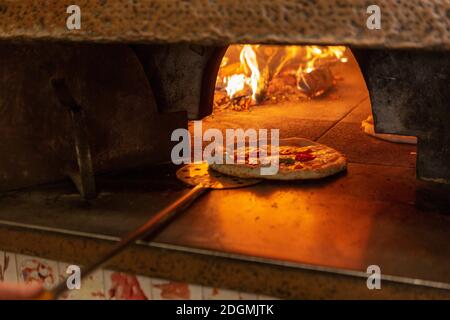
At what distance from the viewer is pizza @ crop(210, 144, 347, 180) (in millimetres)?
2404

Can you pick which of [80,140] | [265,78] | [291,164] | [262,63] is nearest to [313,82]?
[265,78]

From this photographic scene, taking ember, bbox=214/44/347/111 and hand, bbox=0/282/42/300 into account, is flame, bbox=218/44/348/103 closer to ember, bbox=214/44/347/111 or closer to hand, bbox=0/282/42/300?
ember, bbox=214/44/347/111

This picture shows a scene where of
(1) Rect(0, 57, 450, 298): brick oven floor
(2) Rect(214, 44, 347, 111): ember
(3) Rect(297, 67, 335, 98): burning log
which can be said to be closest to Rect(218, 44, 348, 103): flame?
(2) Rect(214, 44, 347, 111): ember

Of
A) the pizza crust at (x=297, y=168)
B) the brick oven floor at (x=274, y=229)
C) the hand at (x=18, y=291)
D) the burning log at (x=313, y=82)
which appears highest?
the burning log at (x=313, y=82)

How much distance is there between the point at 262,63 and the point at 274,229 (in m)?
2.97

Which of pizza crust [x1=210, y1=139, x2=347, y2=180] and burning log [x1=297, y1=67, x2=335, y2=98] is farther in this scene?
burning log [x1=297, y1=67, x2=335, y2=98]

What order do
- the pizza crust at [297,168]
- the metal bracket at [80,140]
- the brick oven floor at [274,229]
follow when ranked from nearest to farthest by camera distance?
1. the brick oven floor at [274,229]
2. the metal bracket at [80,140]
3. the pizza crust at [297,168]

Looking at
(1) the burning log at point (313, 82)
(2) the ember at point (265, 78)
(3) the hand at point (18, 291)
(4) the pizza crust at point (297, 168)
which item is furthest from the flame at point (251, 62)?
(3) the hand at point (18, 291)

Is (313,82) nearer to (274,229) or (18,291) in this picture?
(274,229)

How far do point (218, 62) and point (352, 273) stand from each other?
121cm

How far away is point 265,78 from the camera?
448 cm

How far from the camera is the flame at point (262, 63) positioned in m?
4.39

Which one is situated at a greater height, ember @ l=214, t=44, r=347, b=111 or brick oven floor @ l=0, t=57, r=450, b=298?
ember @ l=214, t=44, r=347, b=111

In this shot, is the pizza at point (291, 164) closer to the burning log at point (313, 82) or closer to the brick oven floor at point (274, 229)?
the brick oven floor at point (274, 229)
